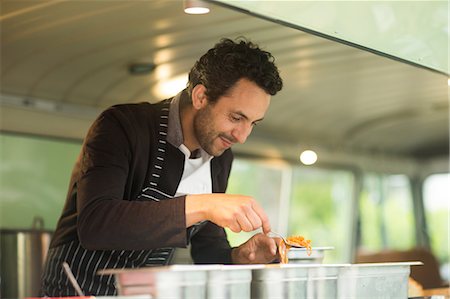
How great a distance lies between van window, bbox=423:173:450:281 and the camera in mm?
10633

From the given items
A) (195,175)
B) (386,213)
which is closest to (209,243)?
(195,175)

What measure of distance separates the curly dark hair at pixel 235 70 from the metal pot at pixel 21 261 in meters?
3.19

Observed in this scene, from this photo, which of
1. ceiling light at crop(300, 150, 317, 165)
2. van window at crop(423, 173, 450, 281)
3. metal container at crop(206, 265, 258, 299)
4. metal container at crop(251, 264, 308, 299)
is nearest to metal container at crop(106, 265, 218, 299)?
metal container at crop(206, 265, 258, 299)

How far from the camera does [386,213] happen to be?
413 inches

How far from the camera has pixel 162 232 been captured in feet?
9.15

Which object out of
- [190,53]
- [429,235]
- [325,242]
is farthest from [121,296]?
[429,235]

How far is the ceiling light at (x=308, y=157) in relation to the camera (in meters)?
8.71

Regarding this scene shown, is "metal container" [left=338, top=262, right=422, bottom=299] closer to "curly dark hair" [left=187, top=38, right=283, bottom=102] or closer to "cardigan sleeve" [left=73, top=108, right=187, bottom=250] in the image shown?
"cardigan sleeve" [left=73, top=108, right=187, bottom=250]

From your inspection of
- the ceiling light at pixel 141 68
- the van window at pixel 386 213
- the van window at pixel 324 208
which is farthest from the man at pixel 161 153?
the van window at pixel 386 213

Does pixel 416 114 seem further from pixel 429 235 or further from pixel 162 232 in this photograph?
pixel 162 232

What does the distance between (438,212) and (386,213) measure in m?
0.76

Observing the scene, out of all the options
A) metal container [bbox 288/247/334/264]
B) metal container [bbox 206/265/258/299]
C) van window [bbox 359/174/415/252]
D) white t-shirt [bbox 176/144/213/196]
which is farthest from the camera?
van window [bbox 359/174/415/252]

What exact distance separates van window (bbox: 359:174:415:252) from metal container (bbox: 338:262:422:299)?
22.9 feet

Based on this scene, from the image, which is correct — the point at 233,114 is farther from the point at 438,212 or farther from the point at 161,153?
the point at 438,212
